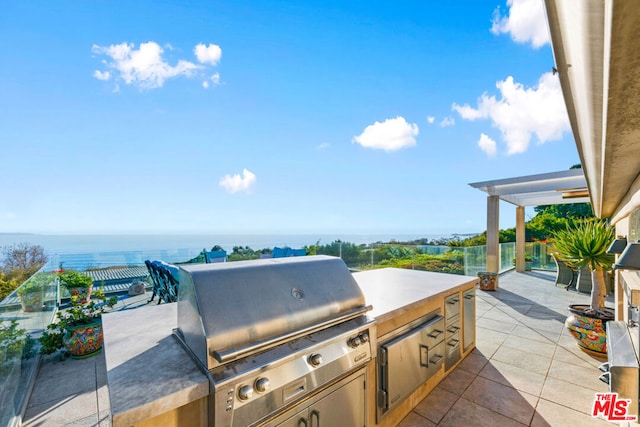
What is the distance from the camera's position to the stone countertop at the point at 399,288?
2.08m

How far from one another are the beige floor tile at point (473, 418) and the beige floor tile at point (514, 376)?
0.62 m

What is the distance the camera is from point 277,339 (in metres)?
1.33

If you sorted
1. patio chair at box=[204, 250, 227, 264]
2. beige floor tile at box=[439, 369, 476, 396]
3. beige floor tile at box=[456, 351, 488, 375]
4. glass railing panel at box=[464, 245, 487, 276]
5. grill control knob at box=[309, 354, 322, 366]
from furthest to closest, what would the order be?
glass railing panel at box=[464, 245, 487, 276]
patio chair at box=[204, 250, 227, 264]
beige floor tile at box=[456, 351, 488, 375]
beige floor tile at box=[439, 369, 476, 396]
grill control knob at box=[309, 354, 322, 366]

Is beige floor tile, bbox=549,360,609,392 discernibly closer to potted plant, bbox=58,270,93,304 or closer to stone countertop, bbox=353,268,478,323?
stone countertop, bbox=353,268,478,323

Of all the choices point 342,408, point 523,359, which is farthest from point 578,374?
point 342,408

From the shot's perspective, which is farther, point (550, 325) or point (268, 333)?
point (550, 325)

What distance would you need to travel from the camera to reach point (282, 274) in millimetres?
1618

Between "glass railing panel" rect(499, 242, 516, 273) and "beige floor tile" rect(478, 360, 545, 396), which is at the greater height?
"glass railing panel" rect(499, 242, 516, 273)

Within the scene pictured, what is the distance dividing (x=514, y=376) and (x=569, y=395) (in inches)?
18.2

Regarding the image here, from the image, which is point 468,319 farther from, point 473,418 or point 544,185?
point 544,185

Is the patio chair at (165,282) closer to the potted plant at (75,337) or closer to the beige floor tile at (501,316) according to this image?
the potted plant at (75,337)

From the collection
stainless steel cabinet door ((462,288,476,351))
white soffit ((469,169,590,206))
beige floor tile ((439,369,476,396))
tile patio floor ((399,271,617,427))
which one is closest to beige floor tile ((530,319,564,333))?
tile patio floor ((399,271,617,427))

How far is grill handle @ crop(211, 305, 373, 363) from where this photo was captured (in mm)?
1143

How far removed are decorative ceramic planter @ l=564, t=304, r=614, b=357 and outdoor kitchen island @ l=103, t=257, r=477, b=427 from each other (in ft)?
4.77
